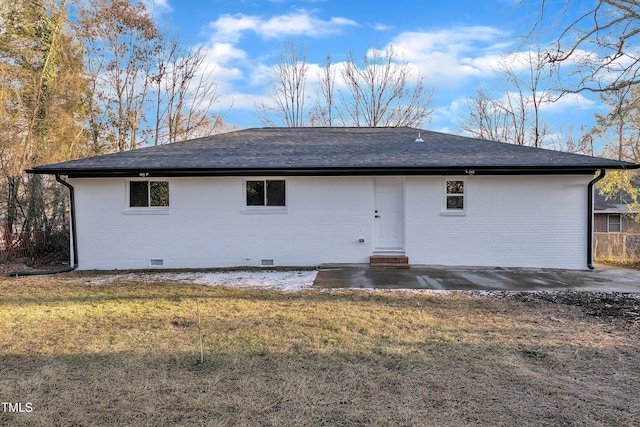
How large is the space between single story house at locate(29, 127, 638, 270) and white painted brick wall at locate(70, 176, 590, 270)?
0.03m

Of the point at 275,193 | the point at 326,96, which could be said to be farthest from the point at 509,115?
the point at 275,193

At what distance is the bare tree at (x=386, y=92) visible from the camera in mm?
24203

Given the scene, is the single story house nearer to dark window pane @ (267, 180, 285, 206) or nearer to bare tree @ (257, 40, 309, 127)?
dark window pane @ (267, 180, 285, 206)

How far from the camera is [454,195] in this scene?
973 centimetres

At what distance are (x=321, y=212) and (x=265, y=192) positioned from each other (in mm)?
1653

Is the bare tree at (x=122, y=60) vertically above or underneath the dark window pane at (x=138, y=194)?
above

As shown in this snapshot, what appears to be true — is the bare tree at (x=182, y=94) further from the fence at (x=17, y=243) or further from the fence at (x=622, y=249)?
the fence at (x=622, y=249)

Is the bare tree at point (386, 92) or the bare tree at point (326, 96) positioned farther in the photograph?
the bare tree at point (326, 96)

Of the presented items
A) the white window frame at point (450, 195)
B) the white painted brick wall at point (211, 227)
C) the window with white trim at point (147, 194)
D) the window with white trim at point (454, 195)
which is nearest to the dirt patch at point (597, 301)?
the white window frame at point (450, 195)

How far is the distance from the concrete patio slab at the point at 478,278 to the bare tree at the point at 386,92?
17.0 meters

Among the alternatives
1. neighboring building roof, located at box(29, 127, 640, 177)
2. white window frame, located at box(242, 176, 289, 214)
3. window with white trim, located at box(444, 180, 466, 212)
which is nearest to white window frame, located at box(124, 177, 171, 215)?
neighboring building roof, located at box(29, 127, 640, 177)

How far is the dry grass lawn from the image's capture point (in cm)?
286

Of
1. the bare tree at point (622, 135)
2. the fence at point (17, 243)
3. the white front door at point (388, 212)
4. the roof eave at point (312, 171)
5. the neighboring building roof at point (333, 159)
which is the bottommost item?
the fence at point (17, 243)

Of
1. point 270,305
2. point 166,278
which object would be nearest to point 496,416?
point 270,305
